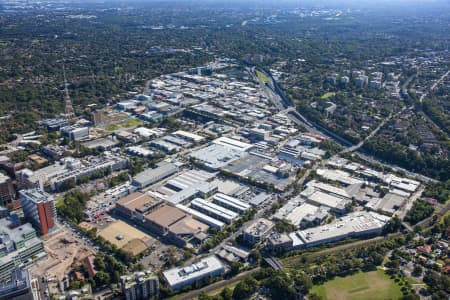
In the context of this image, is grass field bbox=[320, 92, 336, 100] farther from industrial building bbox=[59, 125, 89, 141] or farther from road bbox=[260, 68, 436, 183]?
industrial building bbox=[59, 125, 89, 141]

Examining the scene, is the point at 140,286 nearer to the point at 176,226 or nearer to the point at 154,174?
the point at 176,226

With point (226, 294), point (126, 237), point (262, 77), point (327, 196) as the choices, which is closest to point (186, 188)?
point (126, 237)

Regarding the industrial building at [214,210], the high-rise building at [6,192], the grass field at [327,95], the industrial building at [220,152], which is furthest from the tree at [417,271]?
the grass field at [327,95]

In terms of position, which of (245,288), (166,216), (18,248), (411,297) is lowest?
(166,216)

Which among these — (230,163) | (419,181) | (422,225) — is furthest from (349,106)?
(422,225)

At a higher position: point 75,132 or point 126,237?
point 75,132

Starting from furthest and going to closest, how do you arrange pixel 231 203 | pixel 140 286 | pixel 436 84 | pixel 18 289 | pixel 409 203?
pixel 436 84
pixel 409 203
pixel 231 203
pixel 140 286
pixel 18 289
